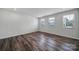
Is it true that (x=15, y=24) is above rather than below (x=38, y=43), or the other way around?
above

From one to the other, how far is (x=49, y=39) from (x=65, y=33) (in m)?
0.43

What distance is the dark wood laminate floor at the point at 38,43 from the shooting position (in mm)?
1956

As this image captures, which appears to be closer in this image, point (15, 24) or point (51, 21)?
point (15, 24)

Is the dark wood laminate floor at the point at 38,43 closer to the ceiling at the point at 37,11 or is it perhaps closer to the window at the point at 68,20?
the window at the point at 68,20

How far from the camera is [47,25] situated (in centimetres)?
216

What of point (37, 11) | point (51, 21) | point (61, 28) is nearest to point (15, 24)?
point (37, 11)

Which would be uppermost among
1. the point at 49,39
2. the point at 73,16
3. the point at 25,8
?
the point at 25,8

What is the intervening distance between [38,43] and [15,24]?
748mm

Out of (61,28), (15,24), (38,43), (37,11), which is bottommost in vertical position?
(38,43)

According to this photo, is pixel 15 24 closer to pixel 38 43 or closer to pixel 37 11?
pixel 37 11

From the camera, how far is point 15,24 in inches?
79.7
